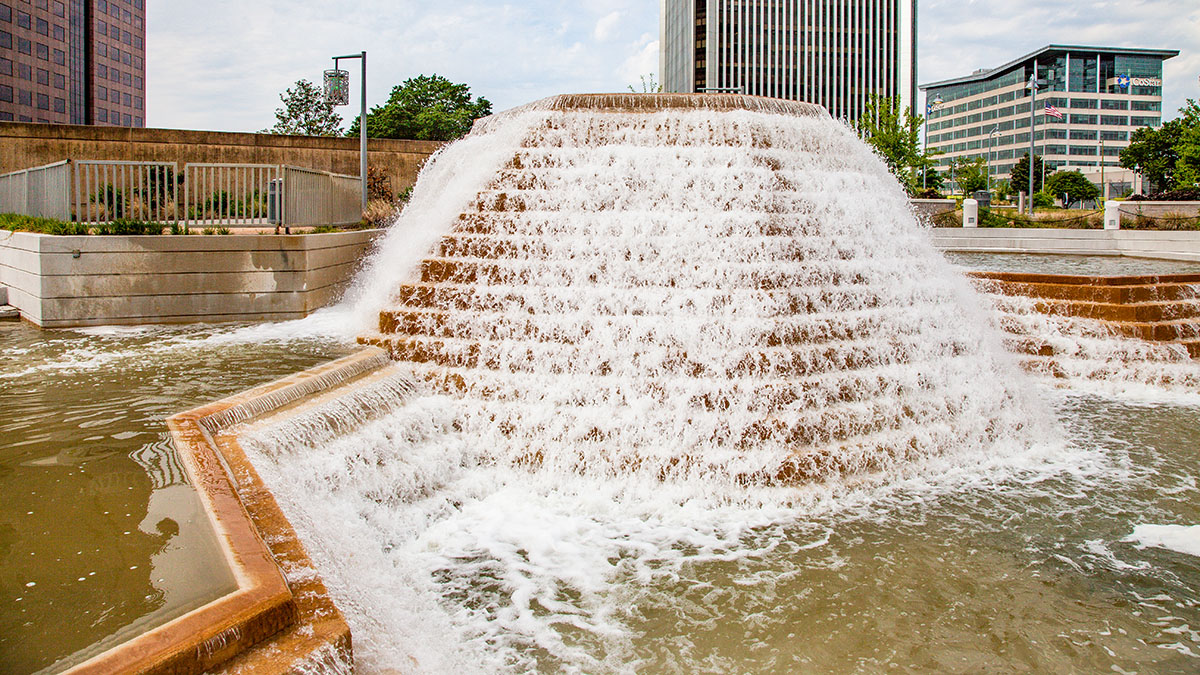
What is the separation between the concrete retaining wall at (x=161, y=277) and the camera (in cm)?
1030

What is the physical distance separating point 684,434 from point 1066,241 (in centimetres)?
1836

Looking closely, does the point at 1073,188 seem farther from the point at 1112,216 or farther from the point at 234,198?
the point at 234,198

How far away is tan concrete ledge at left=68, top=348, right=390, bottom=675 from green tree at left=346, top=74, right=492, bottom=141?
44.8 m

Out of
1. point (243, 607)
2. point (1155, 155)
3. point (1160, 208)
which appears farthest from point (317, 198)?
point (1155, 155)

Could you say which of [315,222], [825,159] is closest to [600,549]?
[825,159]

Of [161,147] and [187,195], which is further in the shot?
[161,147]

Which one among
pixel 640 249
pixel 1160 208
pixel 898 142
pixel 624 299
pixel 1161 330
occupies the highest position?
pixel 898 142

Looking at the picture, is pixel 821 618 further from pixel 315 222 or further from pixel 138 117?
pixel 138 117

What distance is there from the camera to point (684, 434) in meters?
7.16

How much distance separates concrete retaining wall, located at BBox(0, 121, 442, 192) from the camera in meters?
18.4

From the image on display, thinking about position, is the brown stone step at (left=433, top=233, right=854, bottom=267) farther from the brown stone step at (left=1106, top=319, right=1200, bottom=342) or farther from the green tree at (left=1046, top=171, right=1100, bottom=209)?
the green tree at (left=1046, top=171, right=1100, bottom=209)

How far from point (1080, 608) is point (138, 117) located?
109m

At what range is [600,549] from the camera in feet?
18.7

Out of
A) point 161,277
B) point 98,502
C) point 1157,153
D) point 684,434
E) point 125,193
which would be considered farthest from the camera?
point 1157,153
